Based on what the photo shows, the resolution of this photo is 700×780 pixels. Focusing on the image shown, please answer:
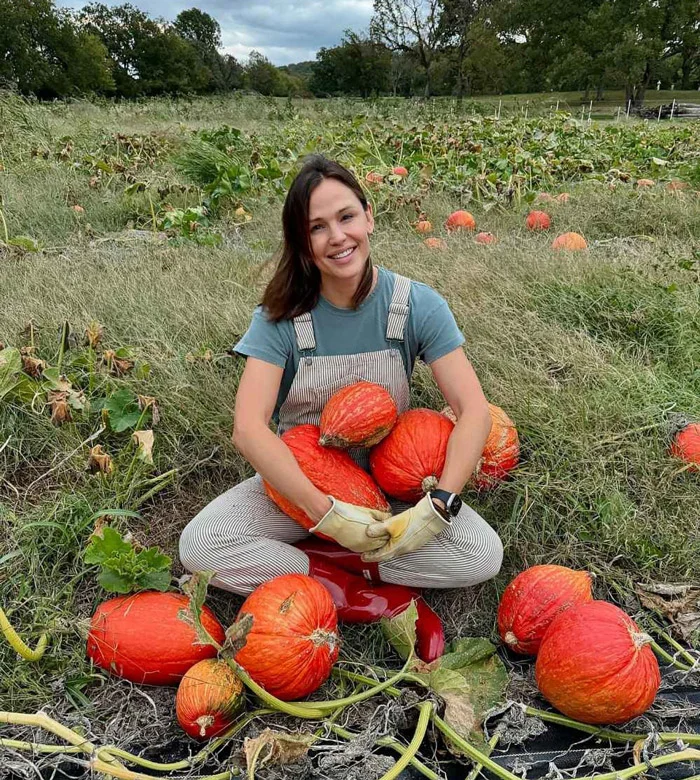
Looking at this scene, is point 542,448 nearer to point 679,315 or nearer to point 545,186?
point 679,315

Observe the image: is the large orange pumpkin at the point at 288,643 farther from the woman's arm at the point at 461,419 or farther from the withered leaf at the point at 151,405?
the withered leaf at the point at 151,405

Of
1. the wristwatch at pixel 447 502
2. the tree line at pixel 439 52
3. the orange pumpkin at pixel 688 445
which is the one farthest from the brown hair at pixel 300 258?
the tree line at pixel 439 52

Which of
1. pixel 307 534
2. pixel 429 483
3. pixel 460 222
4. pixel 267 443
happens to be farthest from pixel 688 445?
pixel 460 222

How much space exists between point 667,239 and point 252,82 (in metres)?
54.7

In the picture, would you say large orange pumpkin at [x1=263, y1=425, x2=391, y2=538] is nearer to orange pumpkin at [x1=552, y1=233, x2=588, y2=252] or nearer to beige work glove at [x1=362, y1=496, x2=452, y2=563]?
beige work glove at [x1=362, y1=496, x2=452, y2=563]

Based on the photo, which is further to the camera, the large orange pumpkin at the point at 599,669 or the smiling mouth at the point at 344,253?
the smiling mouth at the point at 344,253

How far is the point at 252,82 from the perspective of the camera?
5222 cm

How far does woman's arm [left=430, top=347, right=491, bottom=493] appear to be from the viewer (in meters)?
1.90

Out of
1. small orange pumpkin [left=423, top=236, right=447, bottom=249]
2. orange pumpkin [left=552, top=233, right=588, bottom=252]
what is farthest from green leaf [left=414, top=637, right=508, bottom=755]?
orange pumpkin [left=552, top=233, right=588, bottom=252]

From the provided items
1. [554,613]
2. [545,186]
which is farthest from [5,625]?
[545,186]

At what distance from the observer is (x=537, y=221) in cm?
490

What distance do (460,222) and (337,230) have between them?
3.11m

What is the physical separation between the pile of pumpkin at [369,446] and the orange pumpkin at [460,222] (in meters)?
3.10

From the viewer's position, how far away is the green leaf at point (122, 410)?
246cm
